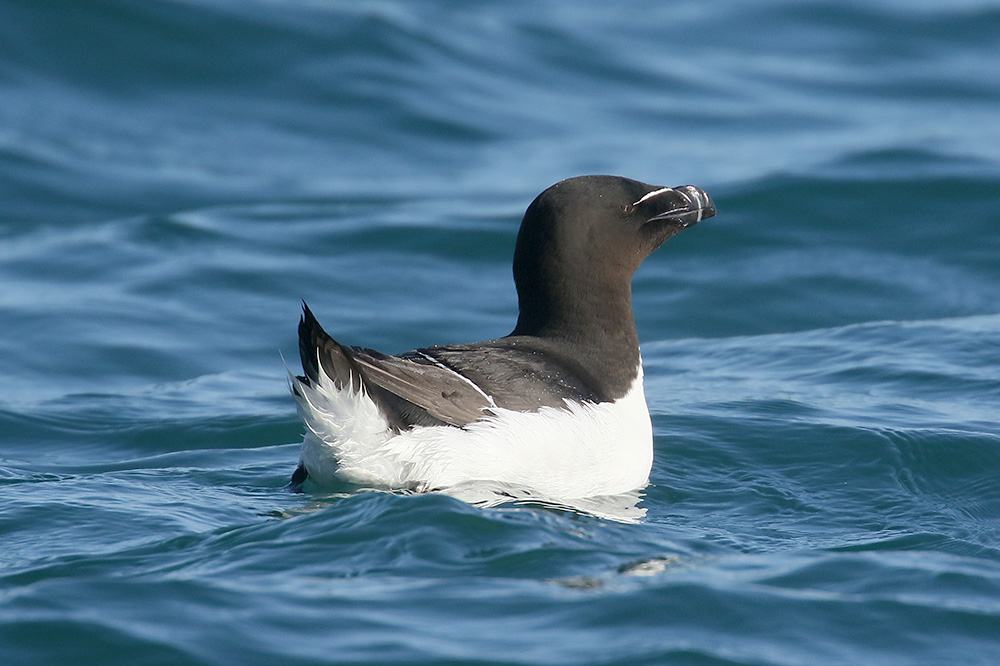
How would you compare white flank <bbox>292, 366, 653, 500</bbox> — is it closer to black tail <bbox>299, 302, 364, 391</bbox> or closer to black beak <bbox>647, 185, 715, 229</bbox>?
black tail <bbox>299, 302, 364, 391</bbox>

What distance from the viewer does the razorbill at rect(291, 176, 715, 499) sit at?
221 inches

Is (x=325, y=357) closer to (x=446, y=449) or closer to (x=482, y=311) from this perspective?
(x=446, y=449)

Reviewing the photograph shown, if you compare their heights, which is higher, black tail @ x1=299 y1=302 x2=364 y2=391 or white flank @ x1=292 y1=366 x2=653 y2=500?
black tail @ x1=299 y1=302 x2=364 y2=391

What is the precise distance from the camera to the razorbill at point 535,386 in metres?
5.62

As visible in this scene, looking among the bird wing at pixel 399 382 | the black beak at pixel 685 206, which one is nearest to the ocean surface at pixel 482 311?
the bird wing at pixel 399 382

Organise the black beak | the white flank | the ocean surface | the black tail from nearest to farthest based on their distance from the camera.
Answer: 1. the ocean surface
2. the black tail
3. the white flank
4. the black beak

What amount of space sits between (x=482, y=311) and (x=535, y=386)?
474 centimetres

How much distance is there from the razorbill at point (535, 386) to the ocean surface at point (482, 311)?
254 mm

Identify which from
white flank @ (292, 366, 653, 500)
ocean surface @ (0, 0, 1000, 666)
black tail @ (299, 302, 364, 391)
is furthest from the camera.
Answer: white flank @ (292, 366, 653, 500)

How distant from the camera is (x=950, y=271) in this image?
11430mm

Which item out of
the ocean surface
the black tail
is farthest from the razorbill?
the ocean surface

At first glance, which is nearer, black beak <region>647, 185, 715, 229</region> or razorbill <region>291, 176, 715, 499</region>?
razorbill <region>291, 176, 715, 499</region>

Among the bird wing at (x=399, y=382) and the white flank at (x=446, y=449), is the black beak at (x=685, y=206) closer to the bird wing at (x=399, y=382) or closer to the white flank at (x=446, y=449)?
the white flank at (x=446, y=449)

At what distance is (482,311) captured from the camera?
35.0 ft
